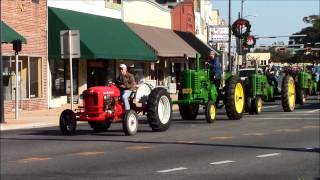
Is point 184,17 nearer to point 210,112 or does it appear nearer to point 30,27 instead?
point 30,27

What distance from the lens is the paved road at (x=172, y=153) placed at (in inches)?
401

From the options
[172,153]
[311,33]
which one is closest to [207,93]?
[172,153]

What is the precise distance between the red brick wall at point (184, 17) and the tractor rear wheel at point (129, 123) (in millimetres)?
27982

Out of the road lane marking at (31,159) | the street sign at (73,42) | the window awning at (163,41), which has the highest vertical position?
the window awning at (163,41)

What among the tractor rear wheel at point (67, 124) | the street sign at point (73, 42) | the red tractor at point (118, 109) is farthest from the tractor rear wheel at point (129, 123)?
the street sign at point (73, 42)

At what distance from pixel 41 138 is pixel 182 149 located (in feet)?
15.0

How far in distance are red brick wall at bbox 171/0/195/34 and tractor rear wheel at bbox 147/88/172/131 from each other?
26790 mm

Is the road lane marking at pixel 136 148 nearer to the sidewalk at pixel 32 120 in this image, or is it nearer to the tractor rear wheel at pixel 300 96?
the sidewalk at pixel 32 120

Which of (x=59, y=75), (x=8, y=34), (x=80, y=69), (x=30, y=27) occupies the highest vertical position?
(x=30, y=27)

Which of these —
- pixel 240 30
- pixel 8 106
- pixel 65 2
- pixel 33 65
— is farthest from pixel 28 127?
pixel 240 30

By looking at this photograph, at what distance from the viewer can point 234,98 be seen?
65.8ft

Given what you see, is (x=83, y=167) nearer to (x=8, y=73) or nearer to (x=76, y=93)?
(x=8, y=73)

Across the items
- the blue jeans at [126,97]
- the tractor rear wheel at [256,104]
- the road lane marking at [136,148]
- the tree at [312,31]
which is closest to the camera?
the road lane marking at [136,148]

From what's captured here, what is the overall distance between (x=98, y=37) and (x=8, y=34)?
650cm
